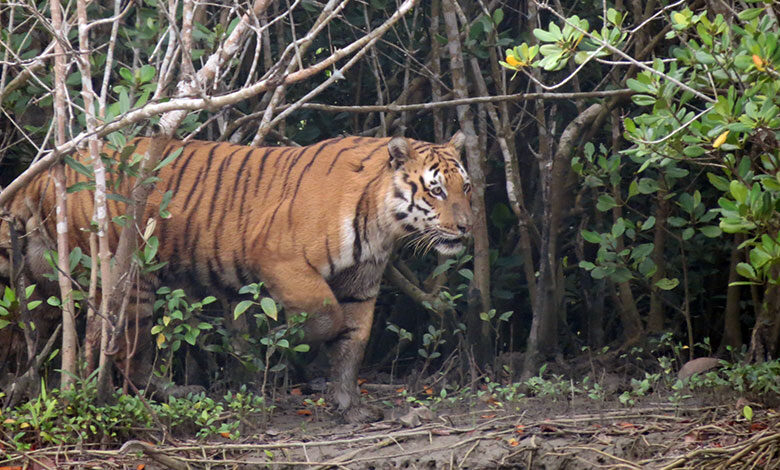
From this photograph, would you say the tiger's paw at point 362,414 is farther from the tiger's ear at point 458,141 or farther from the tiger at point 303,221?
the tiger's ear at point 458,141

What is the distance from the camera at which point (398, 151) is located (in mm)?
5414

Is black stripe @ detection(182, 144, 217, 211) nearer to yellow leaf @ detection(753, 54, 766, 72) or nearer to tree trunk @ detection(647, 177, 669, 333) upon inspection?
tree trunk @ detection(647, 177, 669, 333)

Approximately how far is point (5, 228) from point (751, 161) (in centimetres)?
373

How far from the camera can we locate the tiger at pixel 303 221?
5.30 metres

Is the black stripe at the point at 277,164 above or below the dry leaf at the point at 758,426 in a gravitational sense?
above

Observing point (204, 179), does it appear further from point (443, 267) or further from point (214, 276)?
point (443, 267)

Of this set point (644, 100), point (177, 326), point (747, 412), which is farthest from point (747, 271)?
point (177, 326)

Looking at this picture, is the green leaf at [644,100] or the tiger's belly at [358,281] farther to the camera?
the tiger's belly at [358,281]

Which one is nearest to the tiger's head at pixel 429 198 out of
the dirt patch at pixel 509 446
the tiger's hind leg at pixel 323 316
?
the tiger's hind leg at pixel 323 316

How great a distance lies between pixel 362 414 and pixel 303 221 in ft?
3.54

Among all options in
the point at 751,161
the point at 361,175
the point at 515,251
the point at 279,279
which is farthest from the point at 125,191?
the point at 751,161

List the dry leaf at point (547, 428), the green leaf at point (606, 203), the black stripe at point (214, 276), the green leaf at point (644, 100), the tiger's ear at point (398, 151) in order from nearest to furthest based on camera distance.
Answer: the green leaf at point (644, 100) → the dry leaf at point (547, 428) → the green leaf at point (606, 203) → the tiger's ear at point (398, 151) → the black stripe at point (214, 276)

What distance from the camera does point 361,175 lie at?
543 cm

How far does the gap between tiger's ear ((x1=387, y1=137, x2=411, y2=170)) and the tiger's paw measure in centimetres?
131
